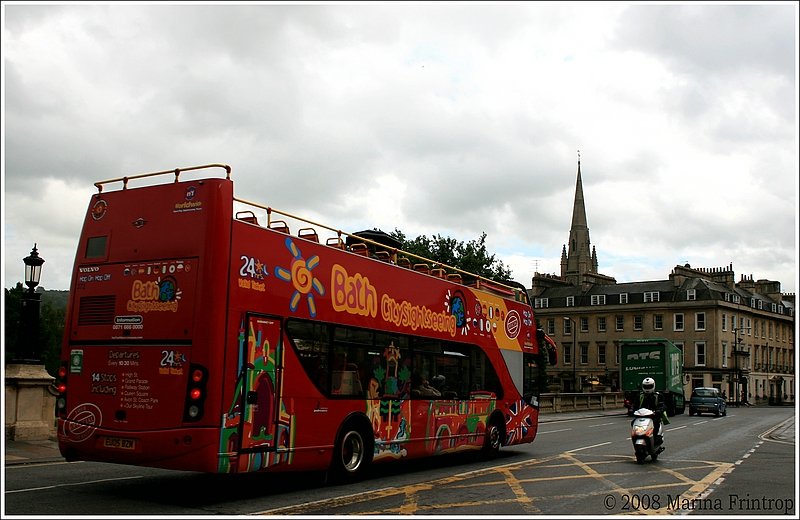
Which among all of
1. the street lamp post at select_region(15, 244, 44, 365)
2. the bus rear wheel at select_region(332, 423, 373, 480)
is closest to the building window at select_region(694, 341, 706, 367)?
the street lamp post at select_region(15, 244, 44, 365)

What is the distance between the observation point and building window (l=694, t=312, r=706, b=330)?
93188mm

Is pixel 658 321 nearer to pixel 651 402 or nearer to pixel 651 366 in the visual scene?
pixel 651 366

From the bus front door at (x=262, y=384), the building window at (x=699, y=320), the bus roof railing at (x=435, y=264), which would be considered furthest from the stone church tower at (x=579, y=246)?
the bus front door at (x=262, y=384)

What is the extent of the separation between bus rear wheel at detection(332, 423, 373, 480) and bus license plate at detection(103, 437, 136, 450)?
315cm

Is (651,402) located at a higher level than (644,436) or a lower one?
higher

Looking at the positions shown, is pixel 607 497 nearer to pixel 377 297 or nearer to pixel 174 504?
pixel 377 297

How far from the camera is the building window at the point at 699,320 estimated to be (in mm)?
93188

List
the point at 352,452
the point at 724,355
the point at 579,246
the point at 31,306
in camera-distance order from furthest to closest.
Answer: the point at 579,246 → the point at 724,355 → the point at 31,306 → the point at 352,452

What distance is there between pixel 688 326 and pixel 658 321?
3706 mm

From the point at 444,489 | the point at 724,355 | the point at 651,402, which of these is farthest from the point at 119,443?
the point at 724,355

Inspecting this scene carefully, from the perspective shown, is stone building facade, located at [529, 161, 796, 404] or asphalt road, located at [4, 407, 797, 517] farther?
stone building facade, located at [529, 161, 796, 404]

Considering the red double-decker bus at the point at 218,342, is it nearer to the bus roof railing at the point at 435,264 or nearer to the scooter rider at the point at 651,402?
the bus roof railing at the point at 435,264

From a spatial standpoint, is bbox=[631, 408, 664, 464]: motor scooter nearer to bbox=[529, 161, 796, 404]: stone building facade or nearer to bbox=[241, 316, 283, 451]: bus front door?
bbox=[241, 316, 283, 451]: bus front door

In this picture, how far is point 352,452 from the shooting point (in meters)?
12.8
